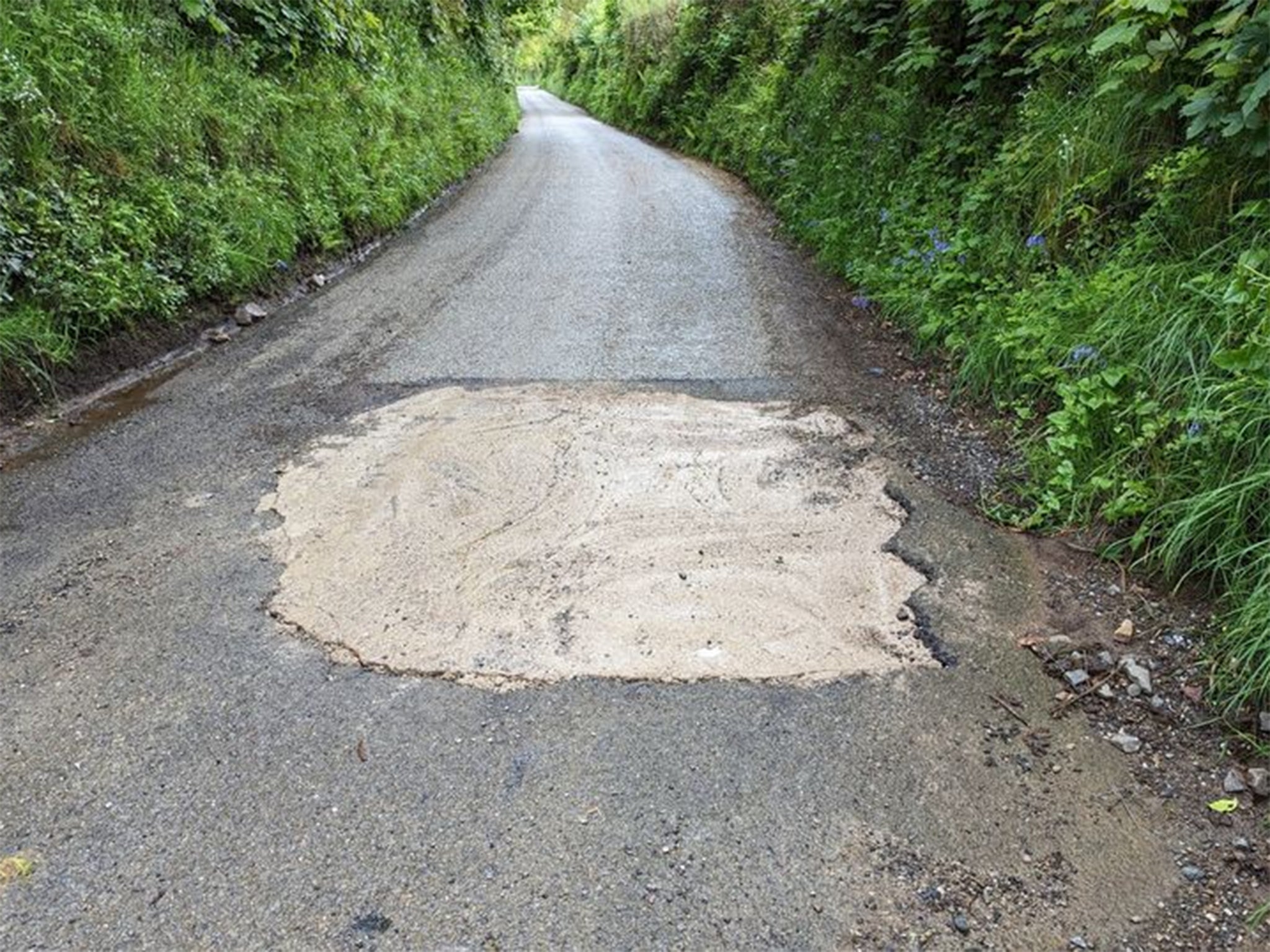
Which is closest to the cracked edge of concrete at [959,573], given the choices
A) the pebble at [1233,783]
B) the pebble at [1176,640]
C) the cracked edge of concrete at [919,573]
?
the cracked edge of concrete at [919,573]

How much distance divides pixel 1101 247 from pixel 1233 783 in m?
2.79

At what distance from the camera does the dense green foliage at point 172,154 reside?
4.36 m

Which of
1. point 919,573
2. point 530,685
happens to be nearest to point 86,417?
point 530,685

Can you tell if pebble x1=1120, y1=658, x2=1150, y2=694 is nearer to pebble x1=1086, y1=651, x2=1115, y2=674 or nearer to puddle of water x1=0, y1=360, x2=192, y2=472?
pebble x1=1086, y1=651, x2=1115, y2=674

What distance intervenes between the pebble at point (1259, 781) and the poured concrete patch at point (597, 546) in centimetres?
83

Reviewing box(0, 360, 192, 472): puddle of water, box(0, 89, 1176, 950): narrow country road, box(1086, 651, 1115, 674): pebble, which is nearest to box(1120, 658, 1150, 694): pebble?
box(1086, 651, 1115, 674): pebble

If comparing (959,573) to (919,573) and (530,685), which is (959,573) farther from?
(530,685)

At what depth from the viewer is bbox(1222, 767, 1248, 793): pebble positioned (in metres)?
2.11

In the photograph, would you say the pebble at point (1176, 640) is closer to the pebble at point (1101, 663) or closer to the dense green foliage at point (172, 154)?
the pebble at point (1101, 663)

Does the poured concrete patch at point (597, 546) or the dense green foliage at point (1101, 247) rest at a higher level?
the dense green foliage at point (1101, 247)

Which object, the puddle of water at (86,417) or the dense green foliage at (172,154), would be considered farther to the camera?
the dense green foliage at (172,154)

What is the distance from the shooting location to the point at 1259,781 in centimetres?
210

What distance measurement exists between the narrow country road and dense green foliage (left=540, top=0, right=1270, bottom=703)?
1.68ft

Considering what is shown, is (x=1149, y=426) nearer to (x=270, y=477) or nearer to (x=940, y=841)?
(x=940, y=841)
